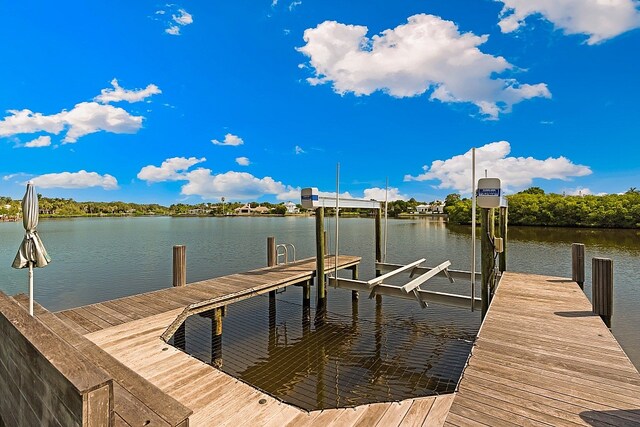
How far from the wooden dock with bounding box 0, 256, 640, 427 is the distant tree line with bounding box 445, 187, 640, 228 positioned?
38815 mm

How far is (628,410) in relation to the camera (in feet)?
8.82

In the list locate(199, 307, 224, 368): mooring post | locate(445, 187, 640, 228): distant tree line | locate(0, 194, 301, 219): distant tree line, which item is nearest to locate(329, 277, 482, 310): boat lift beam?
locate(199, 307, 224, 368): mooring post

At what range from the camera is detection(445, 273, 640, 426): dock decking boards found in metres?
2.66

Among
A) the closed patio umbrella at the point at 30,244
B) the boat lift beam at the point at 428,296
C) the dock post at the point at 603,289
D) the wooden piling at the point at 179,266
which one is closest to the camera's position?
the closed patio umbrella at the point at 30,244

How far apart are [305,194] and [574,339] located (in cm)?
618

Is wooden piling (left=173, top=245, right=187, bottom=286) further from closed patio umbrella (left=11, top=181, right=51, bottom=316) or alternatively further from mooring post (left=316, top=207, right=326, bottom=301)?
closed patio umbrella (left=11, top=181, right=51, bottom=316)

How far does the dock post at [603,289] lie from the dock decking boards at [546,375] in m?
0.39

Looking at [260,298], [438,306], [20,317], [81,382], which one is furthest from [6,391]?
[438,306]

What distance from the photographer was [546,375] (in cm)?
332

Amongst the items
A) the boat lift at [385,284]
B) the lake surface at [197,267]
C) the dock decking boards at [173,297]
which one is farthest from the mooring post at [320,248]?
the lake surface at [197,267]

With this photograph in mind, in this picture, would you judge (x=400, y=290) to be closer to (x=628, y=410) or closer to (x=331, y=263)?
(x=331, y=263)

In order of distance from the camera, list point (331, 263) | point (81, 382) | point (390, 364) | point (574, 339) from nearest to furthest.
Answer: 1. point (81, 382)
2. point (574, 339)
3. point (390, 364)
4. point (331, 263)

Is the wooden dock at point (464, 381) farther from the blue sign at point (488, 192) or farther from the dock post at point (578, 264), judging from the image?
the dock post at point (578, 264)

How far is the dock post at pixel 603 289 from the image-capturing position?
556cm
